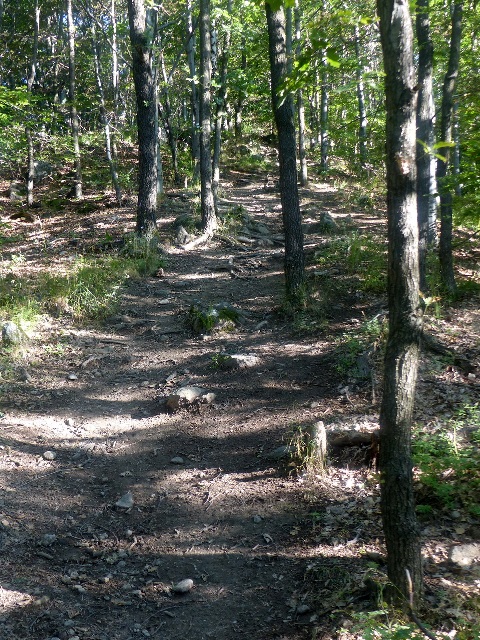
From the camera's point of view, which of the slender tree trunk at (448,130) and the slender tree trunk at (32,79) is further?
the slender tree trunk at (32,79)

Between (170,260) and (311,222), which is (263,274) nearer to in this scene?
(170,260)

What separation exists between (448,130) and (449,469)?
640 centimetres

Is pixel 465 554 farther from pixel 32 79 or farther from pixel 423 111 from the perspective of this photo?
pixel 32 79

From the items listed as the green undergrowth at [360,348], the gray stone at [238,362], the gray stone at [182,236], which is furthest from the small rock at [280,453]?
the gray stone at [182,236]

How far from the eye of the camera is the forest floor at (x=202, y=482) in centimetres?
399

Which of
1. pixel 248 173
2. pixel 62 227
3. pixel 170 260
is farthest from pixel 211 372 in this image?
pixel 248 173

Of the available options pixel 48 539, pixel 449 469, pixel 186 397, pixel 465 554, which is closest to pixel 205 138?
pixel 186 397

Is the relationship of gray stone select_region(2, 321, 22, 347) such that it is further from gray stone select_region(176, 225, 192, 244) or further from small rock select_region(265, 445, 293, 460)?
gray stone select_region(176, 225, 192, 244)

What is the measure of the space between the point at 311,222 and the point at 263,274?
15.6ft

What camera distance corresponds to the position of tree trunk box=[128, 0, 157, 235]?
1255 centimetres

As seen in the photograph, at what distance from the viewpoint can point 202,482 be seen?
18.6 ft

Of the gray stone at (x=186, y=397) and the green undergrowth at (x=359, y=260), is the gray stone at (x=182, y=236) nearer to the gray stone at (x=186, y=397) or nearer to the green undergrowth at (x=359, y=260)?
the green undergrowth at (x=359, y=260)

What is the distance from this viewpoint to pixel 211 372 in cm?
791

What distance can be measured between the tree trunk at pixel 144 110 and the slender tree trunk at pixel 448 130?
6824mm
